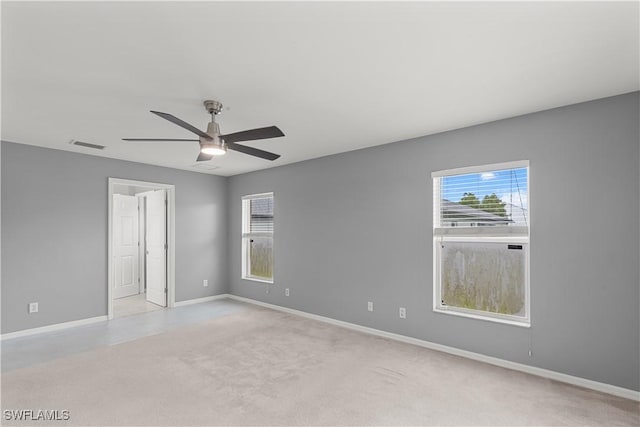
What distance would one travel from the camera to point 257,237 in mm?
6152

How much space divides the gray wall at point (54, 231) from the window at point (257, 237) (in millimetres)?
1685

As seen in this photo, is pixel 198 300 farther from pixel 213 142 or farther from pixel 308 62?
pixel 308 62

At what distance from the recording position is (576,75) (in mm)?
2387

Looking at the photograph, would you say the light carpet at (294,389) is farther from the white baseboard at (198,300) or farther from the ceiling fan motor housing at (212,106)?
the ceiling fan motor housing at (212,106)

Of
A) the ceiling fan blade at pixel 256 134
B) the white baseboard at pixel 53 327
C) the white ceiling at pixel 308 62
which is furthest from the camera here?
the white baseboard at pixel 53 327

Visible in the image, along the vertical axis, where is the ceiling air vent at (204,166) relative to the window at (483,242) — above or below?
above

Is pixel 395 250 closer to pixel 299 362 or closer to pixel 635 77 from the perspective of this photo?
pixel 299 362

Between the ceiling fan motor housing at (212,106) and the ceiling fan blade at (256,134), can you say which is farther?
the ceiling fan motor housing at (212,106)

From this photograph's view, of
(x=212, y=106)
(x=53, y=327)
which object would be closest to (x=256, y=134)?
(x=212, y=106)

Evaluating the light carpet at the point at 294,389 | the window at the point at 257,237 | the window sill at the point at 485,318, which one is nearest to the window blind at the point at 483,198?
the window sill at the point at 485,318

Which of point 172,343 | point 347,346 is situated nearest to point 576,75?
point 347,346

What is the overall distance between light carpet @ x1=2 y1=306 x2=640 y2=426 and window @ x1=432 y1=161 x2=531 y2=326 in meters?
0.61

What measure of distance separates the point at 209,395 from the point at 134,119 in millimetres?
2728

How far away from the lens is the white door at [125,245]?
6609mm
